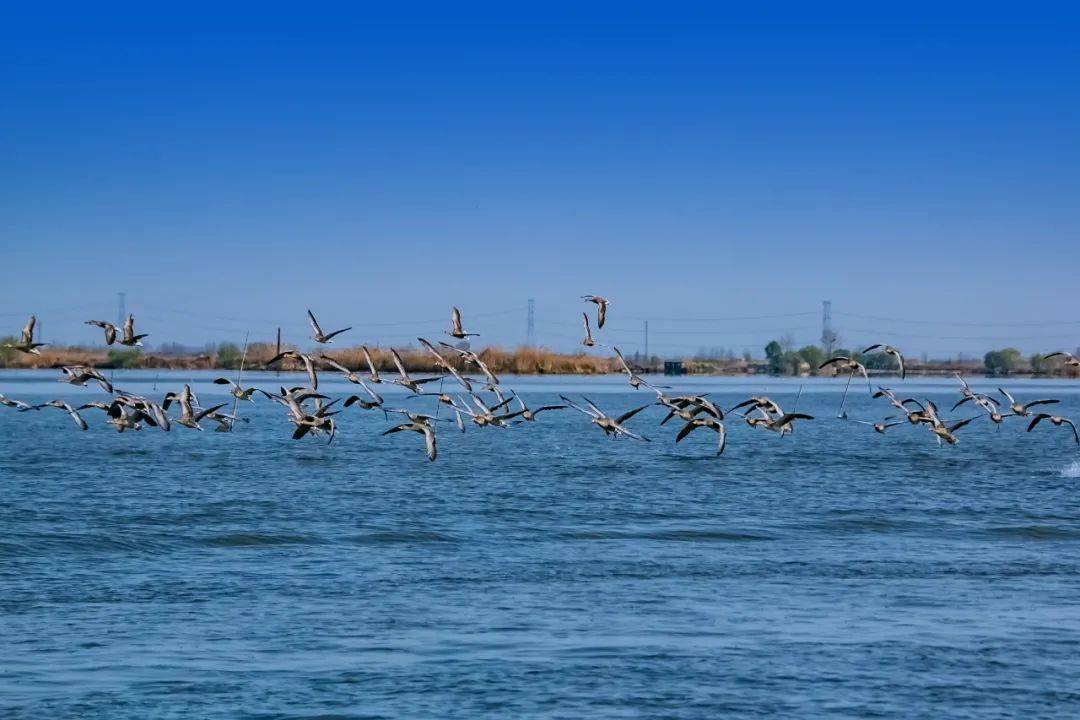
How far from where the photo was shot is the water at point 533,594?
15.9 metres

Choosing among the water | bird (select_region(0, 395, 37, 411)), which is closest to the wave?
the water

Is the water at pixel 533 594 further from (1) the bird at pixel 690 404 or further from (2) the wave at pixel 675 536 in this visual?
(1) the bird at pixel 690 404

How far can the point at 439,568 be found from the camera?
24.1m

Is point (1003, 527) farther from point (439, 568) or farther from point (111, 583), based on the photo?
point (111, 583)

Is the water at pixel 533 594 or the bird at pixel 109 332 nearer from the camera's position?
the water at pixel 533 594

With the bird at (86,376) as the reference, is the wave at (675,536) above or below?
below

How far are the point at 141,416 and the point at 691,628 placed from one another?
15.9 m

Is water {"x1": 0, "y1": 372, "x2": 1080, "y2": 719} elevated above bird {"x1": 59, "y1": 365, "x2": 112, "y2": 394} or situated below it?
below

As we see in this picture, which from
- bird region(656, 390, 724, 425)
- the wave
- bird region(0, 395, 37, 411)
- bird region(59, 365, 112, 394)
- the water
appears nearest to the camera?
the water

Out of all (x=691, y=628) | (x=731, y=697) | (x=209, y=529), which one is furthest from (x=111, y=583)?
(x=731, y=697)

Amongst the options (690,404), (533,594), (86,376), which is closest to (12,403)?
(86,376)

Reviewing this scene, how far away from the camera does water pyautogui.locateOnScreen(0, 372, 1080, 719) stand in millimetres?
15945

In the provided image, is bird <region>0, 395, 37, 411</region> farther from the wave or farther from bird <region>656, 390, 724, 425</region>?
bird <region>656, 390, 724, 425</region>

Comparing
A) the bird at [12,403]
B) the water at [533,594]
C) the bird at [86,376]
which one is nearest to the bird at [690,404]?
the water at [533,594]
